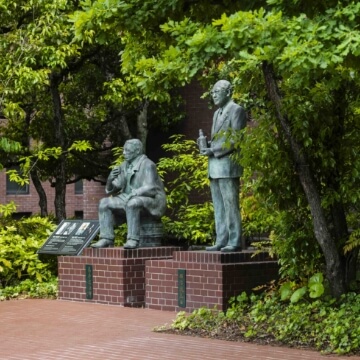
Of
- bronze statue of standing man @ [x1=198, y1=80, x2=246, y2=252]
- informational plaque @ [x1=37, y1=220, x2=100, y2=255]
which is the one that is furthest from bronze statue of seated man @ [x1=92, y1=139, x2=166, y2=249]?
bronze statue of standing man @ [x1=198, y1=80, x2=246, y2=252]

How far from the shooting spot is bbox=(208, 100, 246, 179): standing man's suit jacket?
15.8 m

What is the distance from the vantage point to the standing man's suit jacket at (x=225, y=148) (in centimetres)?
1575

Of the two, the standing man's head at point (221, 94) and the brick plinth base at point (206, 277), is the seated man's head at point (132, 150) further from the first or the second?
the standing man's head at point (221, 94)

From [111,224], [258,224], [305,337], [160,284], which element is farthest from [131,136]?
[305,337]

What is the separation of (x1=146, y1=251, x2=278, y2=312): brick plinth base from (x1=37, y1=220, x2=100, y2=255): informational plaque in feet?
9.36

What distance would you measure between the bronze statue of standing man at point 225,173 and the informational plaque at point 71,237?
3.72 m

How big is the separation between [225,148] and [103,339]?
376 centimetres

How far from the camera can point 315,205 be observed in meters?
13.5

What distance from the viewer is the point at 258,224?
20.8m

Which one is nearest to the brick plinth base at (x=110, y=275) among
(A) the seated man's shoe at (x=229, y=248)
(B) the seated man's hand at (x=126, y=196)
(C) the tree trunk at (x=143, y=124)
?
(B) the seated man's hand at (x=126, y=196)

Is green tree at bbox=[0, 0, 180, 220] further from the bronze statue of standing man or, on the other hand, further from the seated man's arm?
the bronze statue of standing man

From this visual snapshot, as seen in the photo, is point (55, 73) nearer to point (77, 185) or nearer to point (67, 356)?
point (67, 356)

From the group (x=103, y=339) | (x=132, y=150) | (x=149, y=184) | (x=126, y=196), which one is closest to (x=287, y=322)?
(x=103, y=339)

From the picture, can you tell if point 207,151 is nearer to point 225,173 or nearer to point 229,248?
point 225,173
